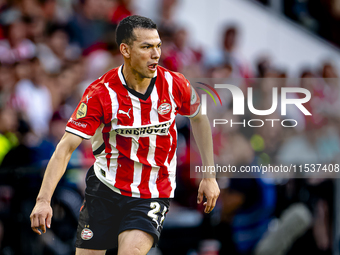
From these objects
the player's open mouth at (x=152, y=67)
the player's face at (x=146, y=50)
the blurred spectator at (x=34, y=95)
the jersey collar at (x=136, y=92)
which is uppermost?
the player's face at (x=146, y=50)

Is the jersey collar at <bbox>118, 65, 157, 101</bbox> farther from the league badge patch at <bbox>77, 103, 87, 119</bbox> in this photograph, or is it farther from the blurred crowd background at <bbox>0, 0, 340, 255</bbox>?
the blurred crowd background at <bbox>0, 0, 340, 255</bbox>

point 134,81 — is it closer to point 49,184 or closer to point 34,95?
point 49,184

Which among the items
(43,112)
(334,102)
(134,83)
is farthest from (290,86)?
(134,83)

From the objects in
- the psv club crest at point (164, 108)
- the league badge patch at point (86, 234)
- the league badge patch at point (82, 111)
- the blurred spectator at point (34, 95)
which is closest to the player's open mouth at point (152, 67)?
the psv club crest at point (164, 108)

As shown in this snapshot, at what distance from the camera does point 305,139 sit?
6.93 metres

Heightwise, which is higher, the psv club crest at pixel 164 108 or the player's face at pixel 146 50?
the player's face at pixel 146 50

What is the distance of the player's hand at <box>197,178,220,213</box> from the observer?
3738mm

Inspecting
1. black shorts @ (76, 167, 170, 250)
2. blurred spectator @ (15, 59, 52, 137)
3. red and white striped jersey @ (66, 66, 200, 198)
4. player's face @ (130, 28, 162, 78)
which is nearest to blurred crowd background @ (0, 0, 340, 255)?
blurred spectator @ (15, 59, 52, 137)

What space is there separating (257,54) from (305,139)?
6.85 ft

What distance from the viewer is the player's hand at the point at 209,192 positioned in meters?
3.74

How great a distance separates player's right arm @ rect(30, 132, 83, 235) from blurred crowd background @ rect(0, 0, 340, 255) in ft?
7.30

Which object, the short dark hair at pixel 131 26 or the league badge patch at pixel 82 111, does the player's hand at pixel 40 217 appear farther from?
the short dark hair at pixel 131 26

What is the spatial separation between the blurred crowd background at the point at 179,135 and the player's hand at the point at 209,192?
210cm

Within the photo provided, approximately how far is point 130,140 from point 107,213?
62 cm
